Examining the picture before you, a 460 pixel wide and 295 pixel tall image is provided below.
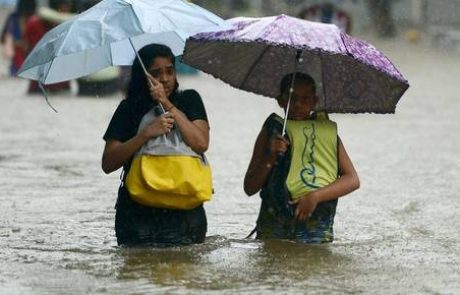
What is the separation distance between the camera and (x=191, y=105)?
7.93 meters

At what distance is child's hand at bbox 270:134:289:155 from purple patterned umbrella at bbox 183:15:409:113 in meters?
0.49

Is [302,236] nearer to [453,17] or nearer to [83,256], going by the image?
[83,256]

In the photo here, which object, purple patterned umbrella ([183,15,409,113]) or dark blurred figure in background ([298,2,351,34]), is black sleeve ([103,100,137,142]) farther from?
dark blurred figure in background ([298,2,351,34])

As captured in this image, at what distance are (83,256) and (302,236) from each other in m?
1.33

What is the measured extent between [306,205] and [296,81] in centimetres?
69

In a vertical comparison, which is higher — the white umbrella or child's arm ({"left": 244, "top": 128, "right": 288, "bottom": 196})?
the white umbrella

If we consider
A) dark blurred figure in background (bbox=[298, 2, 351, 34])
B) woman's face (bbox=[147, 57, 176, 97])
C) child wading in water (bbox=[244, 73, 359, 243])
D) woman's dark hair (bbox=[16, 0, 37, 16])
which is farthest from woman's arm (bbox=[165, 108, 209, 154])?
woman's dark hair (bbox=[16, 0, 37, 16])

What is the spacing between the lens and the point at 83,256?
28.3 feet

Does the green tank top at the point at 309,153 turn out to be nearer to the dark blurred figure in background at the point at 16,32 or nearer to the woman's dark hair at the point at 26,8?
the dark blurred figure in background at the point at 16,32

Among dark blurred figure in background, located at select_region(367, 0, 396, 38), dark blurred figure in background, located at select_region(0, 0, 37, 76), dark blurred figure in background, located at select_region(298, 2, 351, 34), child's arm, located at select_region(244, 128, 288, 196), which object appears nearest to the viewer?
child's arm, located at select_region(244, 128, 288, 196)

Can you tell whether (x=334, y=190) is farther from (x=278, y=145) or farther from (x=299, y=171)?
(x=278, y=145)

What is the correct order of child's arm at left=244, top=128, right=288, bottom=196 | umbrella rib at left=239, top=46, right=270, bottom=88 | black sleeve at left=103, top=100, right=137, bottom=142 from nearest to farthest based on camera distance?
black sleeve at left=103, top=100, right=137, bottom=142 → child's arm at left=244, top=128, right=288, bottom=196 → umbrella rib at left=239, top=46, right=270, bottom=88

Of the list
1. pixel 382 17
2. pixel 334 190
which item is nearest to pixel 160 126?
pixel 334 190

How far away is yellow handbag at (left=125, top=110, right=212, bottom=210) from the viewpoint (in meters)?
7.74
